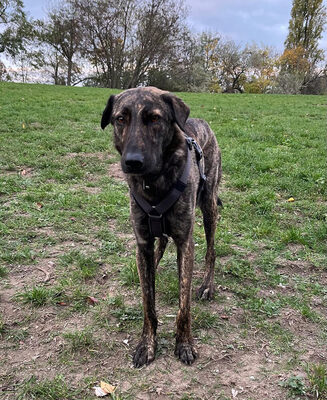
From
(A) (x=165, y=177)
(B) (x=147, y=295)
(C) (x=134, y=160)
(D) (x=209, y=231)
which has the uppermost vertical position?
(C) (x=134, y=160)

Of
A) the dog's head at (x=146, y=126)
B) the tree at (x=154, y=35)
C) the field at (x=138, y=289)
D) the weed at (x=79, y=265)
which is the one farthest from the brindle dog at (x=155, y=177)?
the tree at (x=154, y=35)

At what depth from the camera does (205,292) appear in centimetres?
→ 337

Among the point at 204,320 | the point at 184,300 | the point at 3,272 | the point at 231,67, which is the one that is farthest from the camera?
the point at 231,67

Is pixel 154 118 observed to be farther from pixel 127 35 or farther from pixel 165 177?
pixel 127 35

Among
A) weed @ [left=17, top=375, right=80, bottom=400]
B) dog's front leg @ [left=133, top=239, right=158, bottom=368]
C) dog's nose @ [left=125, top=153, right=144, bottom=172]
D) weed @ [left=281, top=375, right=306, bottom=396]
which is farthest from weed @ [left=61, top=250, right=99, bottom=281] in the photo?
weed @ [left=281, top=375, right=306, bottom=396]

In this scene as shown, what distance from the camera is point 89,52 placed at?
104 feet

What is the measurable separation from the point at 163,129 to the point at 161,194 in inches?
19.2

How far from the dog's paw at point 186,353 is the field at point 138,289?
0.16 ft

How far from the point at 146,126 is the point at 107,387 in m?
1.81

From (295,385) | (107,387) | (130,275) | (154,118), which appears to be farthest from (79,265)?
(295,385)

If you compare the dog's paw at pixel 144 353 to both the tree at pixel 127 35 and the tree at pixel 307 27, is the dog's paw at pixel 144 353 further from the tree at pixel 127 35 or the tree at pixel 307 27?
the tree at pixel 307 27

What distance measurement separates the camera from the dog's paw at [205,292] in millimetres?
3357

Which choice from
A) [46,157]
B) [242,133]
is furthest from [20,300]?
Answer: [242,133]

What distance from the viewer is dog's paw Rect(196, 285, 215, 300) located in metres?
3.36
